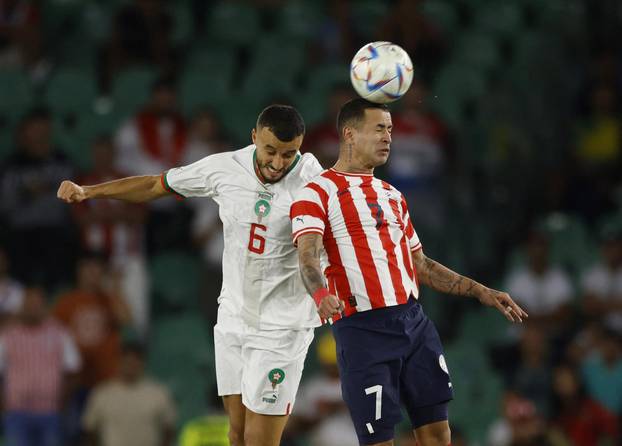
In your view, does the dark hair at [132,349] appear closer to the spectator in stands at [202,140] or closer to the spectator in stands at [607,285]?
the spectator in stands at [202,140]

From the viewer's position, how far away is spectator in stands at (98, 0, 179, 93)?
524 inches

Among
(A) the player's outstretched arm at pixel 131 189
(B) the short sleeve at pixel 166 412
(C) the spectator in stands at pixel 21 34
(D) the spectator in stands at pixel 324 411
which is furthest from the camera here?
(C) the spectator in stands at pixel 21 34

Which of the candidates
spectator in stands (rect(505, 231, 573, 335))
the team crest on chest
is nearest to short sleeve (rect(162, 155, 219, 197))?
the team crest on chest

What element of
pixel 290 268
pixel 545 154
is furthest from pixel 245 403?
pixel 545 154

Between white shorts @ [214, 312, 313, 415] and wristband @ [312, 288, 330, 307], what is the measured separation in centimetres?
87

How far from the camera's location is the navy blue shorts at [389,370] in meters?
6.22

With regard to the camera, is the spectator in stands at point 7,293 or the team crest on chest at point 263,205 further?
the spectator in stands at point 7,293

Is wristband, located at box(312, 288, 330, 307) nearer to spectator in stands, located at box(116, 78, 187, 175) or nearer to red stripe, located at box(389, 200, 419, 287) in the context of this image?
red stripe, located at box(389, 200, 419, 287)

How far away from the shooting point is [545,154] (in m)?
13.8

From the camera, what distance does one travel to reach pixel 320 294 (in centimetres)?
580

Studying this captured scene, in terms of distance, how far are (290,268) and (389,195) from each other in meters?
0.68

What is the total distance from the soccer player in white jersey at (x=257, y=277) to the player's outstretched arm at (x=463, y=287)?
0.65 meters

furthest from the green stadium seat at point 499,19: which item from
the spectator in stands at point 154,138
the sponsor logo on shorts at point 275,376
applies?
the sponsor logo on shorts at point 275,376

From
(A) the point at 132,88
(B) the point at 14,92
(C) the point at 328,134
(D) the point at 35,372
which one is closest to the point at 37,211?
(D) the point at 35,372
